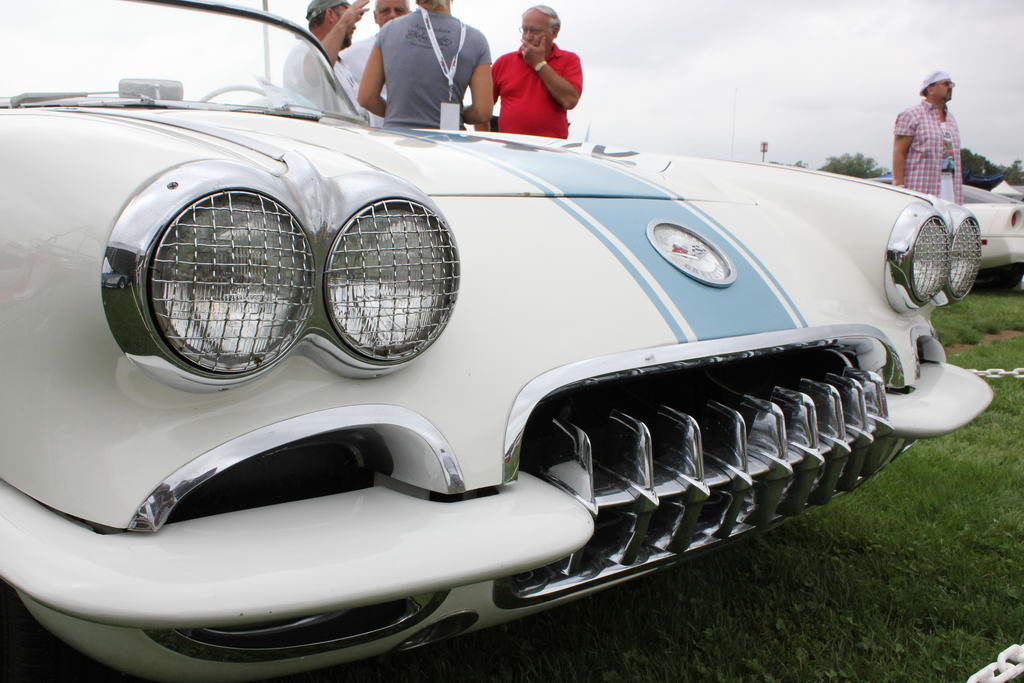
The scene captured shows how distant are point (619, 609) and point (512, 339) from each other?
2.66 ft

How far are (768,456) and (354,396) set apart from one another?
27.7 inches

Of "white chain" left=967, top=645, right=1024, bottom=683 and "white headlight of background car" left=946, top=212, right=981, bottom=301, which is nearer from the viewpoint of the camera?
"white chain" left=967, top=645, right=1024, bottom=683

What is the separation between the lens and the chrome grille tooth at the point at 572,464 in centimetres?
116

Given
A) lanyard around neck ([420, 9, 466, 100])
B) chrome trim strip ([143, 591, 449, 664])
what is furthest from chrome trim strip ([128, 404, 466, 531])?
lanyard around neck ([420, 9, 466, 100])

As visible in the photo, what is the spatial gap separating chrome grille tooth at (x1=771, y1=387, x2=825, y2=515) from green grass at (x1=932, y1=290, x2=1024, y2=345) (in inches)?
145

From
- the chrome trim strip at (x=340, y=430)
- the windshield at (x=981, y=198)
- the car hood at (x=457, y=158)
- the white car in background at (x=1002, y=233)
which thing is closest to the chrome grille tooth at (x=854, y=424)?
the car hood at (x=457, y=158)

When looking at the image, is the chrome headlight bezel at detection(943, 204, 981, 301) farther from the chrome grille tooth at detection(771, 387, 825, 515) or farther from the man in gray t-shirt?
the man in gray t-shirt

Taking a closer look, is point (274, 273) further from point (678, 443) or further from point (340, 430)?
point (678, 443)

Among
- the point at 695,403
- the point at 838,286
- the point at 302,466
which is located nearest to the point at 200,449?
the point at 302,466

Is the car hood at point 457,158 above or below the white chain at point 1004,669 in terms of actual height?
above

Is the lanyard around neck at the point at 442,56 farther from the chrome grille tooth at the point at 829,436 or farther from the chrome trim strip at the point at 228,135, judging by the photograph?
the chrome grille tooth at the point at 829,436

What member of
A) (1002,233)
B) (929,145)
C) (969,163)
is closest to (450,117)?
(929,145)

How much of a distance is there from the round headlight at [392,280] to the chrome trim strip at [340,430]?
3.1 inches

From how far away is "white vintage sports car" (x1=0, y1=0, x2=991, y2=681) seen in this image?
882 millimetres
